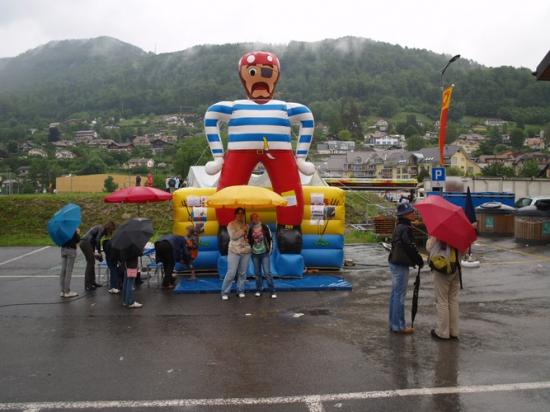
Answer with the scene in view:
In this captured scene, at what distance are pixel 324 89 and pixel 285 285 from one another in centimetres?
16334

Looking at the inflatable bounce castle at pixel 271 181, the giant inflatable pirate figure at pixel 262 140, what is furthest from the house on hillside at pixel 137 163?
the giant inflatable pirate figure at pixel 262 140

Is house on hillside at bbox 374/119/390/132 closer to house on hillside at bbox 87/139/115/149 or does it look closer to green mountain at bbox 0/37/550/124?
green mountain at bbox 0/37/550/124

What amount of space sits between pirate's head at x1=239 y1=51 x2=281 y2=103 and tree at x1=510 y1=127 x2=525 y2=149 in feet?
434

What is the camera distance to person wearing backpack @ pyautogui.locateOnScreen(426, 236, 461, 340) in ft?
22.4

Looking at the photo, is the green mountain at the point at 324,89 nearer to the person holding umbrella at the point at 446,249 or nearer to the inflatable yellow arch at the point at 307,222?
the inflatable yellow arch at the point at 307,222

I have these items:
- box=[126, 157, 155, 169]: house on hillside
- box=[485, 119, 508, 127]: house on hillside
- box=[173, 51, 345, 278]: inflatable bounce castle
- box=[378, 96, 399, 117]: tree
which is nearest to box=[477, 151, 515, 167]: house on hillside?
box=[485, 119, 508, 127]: house on hillside

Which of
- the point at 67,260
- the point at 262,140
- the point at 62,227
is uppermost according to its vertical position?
the point at 262,140

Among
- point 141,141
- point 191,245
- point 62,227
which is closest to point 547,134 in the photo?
point 141,141

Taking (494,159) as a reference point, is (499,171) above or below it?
below

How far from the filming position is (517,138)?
12900cm

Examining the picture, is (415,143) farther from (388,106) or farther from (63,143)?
(63,143)

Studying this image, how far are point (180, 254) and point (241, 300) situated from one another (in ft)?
6.22

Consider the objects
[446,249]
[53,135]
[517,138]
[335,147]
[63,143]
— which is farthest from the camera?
[335,147]

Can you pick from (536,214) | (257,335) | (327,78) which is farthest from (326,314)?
(327,78)
